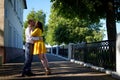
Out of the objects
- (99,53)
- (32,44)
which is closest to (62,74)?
(32,44)

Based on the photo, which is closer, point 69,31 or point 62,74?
point 62,74

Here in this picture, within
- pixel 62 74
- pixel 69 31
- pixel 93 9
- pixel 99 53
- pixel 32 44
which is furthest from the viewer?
pixel 69 31

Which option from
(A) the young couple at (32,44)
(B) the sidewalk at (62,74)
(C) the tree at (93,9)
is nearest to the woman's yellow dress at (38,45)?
(A) the young couple at (32,44)

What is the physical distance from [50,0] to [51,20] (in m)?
33.5

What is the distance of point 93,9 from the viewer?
22.8 meters

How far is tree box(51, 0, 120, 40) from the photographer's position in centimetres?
2248

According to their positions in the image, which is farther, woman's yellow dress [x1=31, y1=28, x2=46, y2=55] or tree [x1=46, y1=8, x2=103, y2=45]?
tree [x1=46, y1=8, x2=103, y2=45]

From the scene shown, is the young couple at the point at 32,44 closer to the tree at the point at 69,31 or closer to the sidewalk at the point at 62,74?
the sidewalk at the point at 62,74

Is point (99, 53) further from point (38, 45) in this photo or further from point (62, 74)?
point (38, 45)

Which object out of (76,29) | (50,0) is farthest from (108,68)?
(76,29)

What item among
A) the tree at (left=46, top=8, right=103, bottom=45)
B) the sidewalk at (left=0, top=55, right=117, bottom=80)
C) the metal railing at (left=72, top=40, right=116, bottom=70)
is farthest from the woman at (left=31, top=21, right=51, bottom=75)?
the tree at (left=46, top=8, right=103, bottom=45)

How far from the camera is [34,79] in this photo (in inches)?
431

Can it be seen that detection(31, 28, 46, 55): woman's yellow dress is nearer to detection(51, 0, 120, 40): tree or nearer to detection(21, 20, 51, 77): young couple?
detection(21, 20, 51, 77): young couple

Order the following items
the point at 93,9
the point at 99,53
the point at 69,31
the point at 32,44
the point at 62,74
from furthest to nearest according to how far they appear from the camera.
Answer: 1. the point at 69,31
2. the point at 93,9
3. the point at 99,53
4. the point at 62,74
5. the point at 32,44
